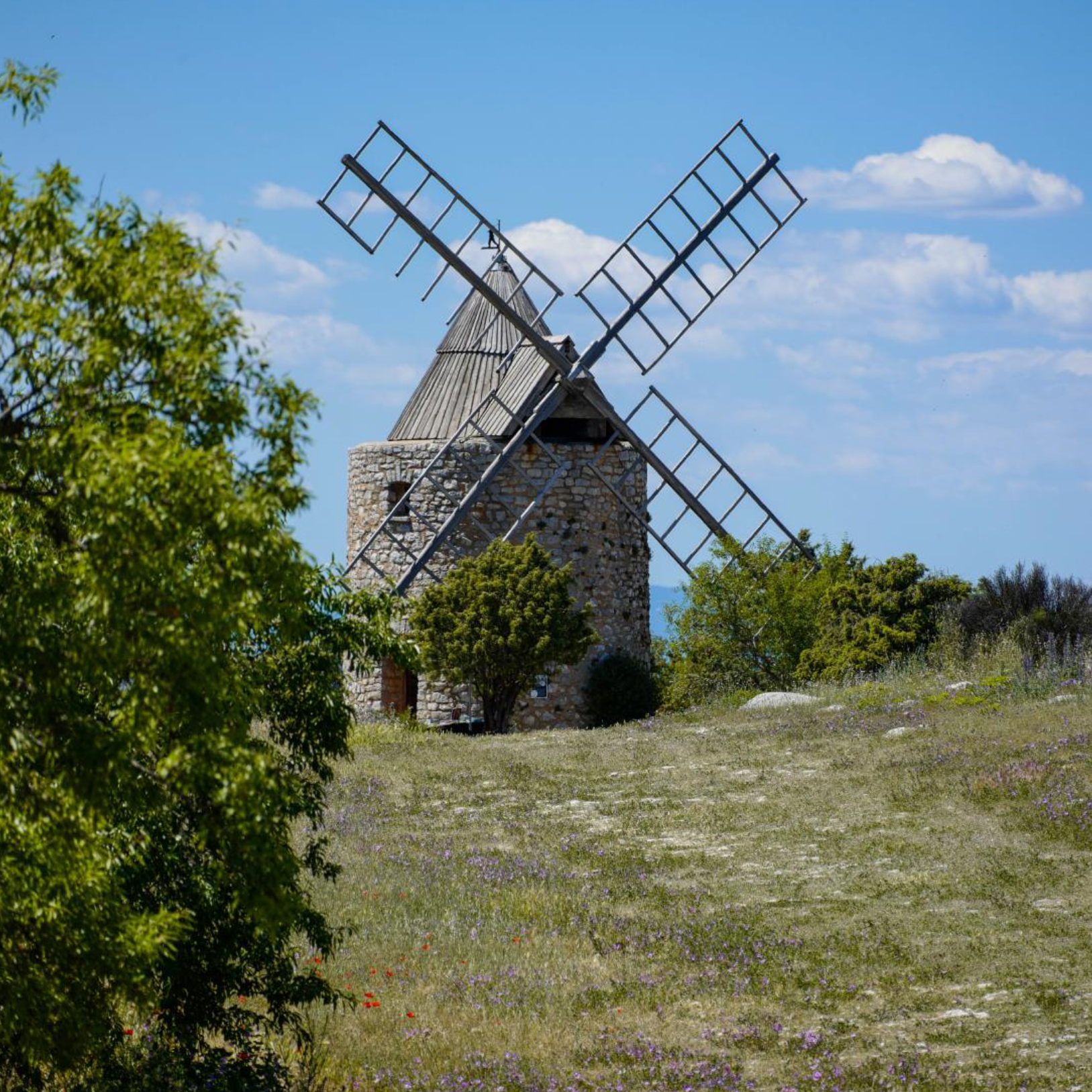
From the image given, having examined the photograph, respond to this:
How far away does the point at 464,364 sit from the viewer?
26.9m

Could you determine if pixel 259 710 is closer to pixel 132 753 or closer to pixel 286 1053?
pixel 132 753

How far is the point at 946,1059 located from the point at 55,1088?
4800 millimetres

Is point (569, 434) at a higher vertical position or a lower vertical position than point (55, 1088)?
higher

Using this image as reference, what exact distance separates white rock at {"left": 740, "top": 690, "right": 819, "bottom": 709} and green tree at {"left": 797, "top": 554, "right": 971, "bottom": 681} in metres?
1.36

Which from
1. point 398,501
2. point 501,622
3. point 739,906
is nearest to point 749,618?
point 501,622

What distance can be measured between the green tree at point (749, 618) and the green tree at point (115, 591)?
777 inches

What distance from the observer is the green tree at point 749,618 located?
2544cm

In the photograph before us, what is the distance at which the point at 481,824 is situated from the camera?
1534cm

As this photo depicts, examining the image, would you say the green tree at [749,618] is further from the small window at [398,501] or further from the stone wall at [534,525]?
the small window at [398,501]

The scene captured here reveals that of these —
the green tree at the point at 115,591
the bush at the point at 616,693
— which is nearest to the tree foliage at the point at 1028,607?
the bush at the point at 616,693

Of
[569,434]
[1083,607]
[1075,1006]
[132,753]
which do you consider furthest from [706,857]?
[569,434]

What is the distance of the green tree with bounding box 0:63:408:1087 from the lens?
5180mm

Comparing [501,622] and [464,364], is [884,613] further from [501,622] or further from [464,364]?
[464,364]

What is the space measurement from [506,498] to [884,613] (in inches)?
263
